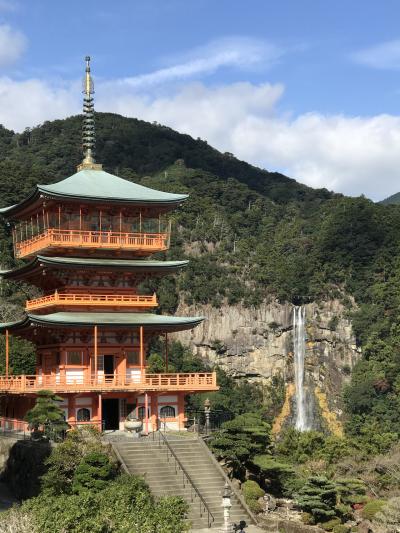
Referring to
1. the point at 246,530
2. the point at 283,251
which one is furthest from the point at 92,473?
the point at 283,251

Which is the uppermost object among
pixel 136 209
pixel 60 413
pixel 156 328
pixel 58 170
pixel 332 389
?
pixel 58 170

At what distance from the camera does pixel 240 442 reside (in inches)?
1377

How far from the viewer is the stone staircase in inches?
1277

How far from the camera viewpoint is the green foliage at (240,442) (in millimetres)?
34938

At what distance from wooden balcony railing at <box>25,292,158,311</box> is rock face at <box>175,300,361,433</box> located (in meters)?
53.5

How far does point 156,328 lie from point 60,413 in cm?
691

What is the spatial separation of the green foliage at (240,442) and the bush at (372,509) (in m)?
4.77

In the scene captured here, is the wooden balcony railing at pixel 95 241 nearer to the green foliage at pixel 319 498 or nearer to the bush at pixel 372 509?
the green foliage at pixel 319 498

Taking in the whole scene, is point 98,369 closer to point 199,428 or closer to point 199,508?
point 199,428

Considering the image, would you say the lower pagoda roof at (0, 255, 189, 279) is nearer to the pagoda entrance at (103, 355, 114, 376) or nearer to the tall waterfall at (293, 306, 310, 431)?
the pagoda entrance at (103, 355, 114, 376)

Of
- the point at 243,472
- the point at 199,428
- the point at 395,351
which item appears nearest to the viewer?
the point at 243,472

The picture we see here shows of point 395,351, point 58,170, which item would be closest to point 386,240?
point 395,351

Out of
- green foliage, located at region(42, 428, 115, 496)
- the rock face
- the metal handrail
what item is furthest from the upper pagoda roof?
the rock face

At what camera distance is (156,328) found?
136ft
